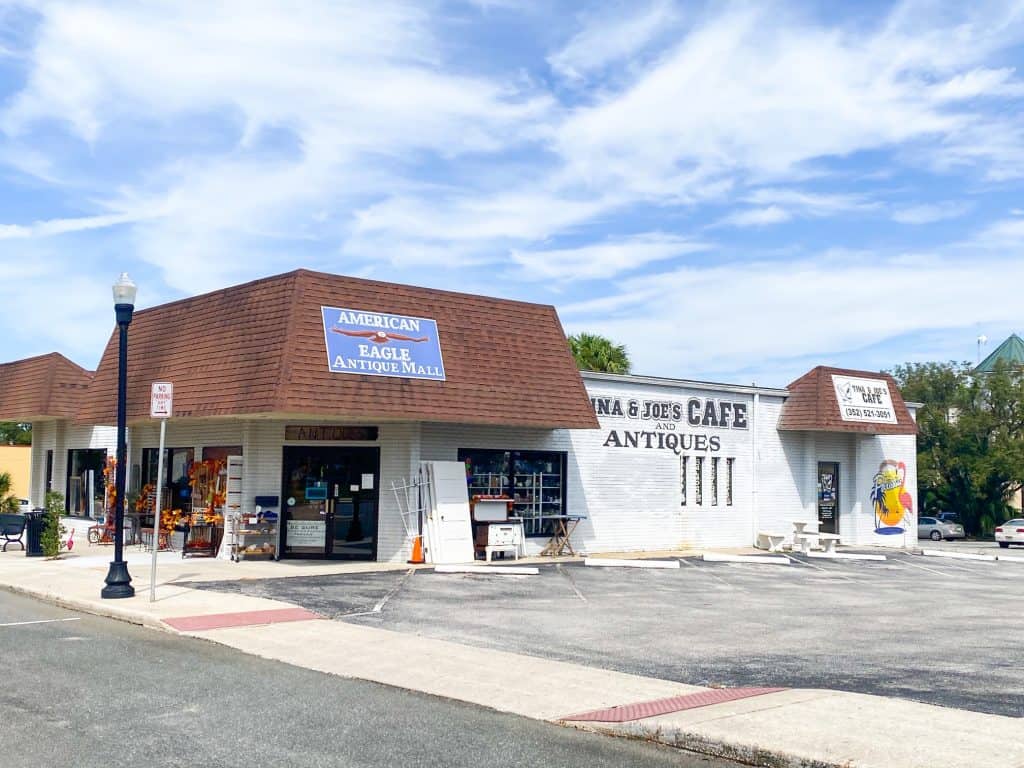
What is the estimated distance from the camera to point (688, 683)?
9961mm

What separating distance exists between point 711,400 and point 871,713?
67.3 ft

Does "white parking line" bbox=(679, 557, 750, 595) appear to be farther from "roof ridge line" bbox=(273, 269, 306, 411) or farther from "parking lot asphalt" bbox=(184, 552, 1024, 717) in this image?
"roof ridge line" bbox=(273, 269, 306, 411)

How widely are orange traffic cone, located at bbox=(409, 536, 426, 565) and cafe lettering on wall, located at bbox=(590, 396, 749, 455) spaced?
638cm

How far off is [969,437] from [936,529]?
636 centimetres

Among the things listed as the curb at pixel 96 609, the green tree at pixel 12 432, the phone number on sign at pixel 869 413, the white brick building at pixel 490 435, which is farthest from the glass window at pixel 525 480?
the green tree at pixel 12 432

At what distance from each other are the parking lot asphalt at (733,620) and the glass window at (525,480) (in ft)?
6.91

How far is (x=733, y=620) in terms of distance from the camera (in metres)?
14.4

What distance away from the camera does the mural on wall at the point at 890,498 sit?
3178cm

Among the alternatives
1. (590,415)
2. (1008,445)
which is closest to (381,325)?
(590,415)

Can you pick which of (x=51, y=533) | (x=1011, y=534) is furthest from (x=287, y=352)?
(x=1011, y=534)

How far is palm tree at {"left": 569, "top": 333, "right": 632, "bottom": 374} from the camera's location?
38.2m

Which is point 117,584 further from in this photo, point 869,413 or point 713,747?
point 869,413

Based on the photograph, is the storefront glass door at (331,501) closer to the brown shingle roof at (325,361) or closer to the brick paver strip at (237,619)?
the brown shingle roof at (325,361)

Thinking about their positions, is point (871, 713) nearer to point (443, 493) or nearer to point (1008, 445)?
point (443, 493)
